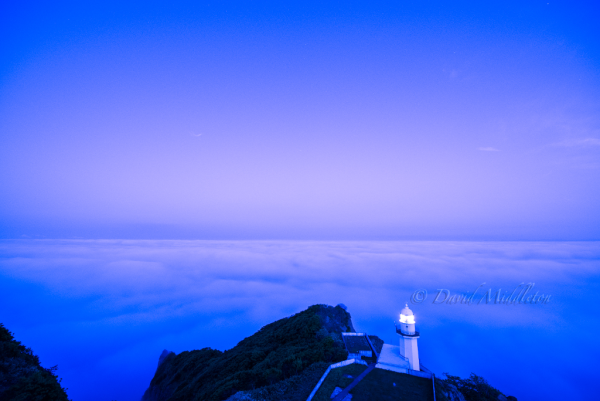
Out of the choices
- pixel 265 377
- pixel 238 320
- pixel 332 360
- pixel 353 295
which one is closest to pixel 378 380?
pixel 332 360

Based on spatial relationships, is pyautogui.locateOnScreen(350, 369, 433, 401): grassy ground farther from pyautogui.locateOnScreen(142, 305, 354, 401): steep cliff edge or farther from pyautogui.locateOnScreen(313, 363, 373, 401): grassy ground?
pyautogui.locateOnScreen(142, 305, 354, 401): steep cliff edge

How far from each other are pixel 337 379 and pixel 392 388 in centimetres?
304

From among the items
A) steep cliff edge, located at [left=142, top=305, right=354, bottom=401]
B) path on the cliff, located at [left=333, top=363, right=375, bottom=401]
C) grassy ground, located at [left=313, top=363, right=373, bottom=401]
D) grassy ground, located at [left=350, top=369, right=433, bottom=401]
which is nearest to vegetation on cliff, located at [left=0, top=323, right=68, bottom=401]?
steep cliff edge, located at [left=142, top=305, right=354, bottom=401]

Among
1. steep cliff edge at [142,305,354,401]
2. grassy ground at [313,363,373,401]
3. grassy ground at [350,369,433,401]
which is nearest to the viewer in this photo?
grassy ground at [350,369,433,401]

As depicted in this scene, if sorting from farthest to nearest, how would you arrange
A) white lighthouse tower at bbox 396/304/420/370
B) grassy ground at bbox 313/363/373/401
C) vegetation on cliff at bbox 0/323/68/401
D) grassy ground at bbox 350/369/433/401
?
white lighthouse tower at bbox 396/304/420/370, grassy ground at bbox 313/363/373/401, grassy ground at bbox 350/369/433/401, vegetation on cliff at bbox 0/323/68/401

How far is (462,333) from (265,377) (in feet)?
162

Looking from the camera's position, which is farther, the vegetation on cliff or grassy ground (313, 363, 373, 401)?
grassy ground (313, 363, 373, 401)

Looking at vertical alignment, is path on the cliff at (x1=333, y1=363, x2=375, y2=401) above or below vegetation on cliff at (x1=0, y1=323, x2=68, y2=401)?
below

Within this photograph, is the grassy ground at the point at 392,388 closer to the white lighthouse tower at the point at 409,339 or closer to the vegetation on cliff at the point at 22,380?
the white lighthouse tower at the point at 409,339

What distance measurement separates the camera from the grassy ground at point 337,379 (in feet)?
44.2

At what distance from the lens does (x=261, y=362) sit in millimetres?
18828

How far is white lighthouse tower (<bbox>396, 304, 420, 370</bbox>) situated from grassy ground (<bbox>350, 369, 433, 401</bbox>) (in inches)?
73.9

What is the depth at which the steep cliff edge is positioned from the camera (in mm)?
16656

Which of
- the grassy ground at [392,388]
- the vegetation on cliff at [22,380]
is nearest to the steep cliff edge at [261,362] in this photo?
the grassy ground at [392,388]
